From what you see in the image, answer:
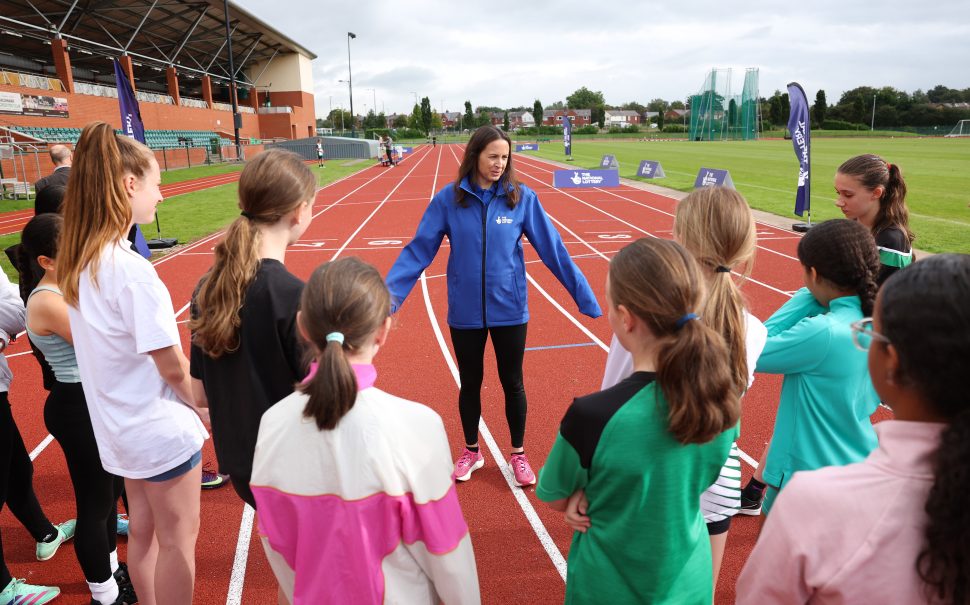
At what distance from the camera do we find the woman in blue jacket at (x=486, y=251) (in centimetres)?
351

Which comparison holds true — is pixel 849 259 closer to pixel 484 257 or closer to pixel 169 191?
pixel 484 257

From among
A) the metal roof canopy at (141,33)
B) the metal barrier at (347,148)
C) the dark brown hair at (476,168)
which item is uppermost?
the metal roof canopy at (141,33)

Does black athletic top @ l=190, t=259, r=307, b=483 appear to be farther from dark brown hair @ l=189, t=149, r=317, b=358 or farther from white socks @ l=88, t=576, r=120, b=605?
white socks @ l=88, t=576, r=120, b=605

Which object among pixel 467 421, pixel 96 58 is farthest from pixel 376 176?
pixel 96 58

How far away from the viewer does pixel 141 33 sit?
42406 mm

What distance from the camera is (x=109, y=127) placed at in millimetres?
2111

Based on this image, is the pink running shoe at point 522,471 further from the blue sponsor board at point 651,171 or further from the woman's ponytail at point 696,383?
the blue sponsor board at point 651,171

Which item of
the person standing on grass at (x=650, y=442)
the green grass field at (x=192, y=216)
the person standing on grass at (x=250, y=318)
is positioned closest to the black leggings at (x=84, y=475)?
the person standing on grass at (x=250, y=318)

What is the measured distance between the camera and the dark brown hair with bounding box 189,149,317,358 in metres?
1.87

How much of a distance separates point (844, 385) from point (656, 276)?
1.12 meters

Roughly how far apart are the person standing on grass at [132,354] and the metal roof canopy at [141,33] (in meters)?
34.2

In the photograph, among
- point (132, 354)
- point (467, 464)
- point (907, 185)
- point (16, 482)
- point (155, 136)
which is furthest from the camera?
point (155, 136)

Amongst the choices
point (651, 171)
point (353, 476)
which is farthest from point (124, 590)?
point (651, 171)

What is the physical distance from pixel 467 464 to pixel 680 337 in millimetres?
2627
